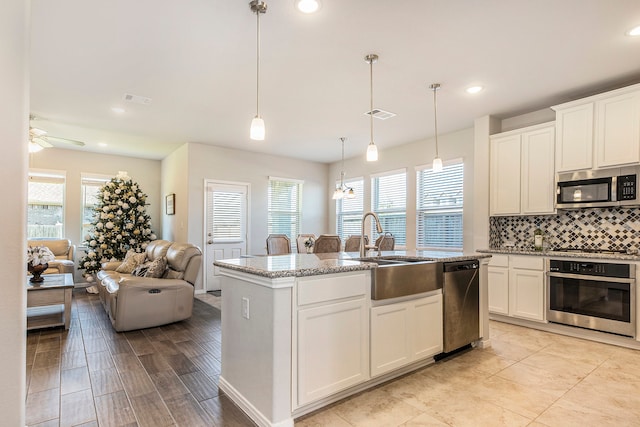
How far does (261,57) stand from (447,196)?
12.4 ft

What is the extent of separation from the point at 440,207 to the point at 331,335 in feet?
13.2

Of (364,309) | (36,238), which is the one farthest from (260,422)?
(36,238)

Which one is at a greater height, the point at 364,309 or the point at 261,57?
the point at 261,57

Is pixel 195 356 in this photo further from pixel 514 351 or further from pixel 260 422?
pixel 514 351

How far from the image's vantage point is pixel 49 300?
3730 millimetres

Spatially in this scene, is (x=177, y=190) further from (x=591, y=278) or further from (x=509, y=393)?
(x=591, y=278)

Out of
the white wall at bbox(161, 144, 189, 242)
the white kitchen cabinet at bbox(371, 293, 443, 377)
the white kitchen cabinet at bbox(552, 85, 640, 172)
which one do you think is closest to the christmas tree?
the white wall at bbox(161, 144, 189, 242)

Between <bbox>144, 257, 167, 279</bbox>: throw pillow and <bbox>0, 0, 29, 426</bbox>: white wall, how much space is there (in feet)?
9.05

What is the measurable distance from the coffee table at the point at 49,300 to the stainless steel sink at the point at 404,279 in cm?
361

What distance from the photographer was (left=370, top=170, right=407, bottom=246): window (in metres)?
6.21

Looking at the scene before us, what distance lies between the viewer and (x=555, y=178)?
3.97 m

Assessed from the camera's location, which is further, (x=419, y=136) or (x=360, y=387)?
(x=419, y=136)

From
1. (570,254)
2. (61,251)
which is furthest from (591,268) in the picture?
(61,251)

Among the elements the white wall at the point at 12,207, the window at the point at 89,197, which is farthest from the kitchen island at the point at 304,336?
the window at the point at 89,197
